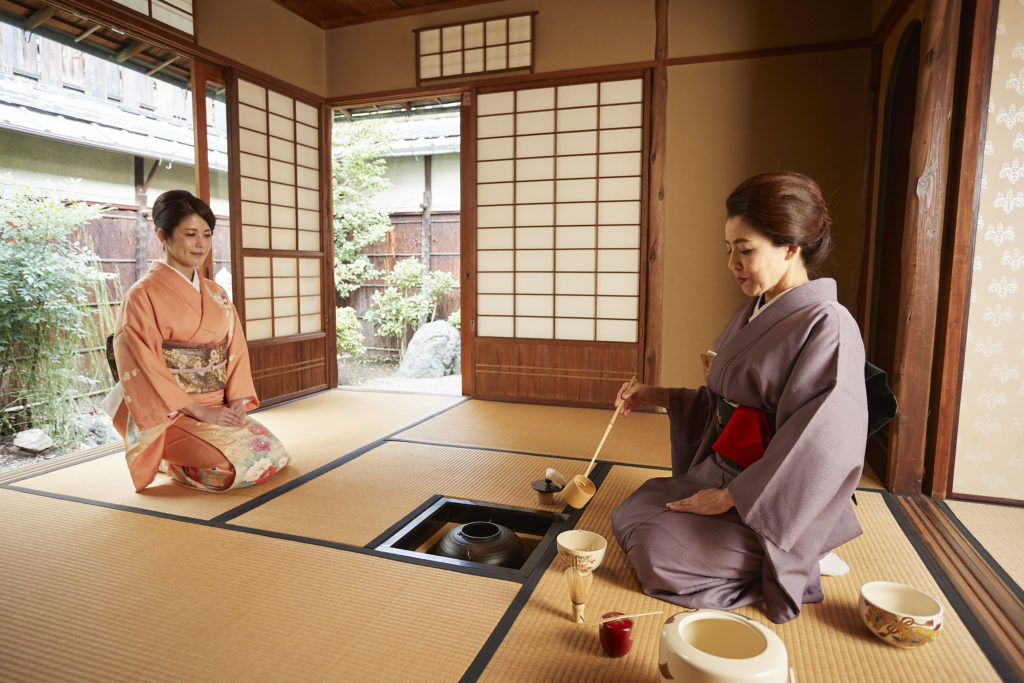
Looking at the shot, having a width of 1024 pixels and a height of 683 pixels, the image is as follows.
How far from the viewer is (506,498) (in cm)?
255

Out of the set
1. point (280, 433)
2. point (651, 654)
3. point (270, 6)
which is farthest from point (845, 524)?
point (270, 6)

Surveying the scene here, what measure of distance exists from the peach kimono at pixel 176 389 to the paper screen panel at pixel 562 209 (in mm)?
2326

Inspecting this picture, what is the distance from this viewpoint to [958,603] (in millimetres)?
1738

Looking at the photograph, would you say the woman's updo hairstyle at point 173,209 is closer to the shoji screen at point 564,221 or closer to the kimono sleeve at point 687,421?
the kimono sleeve at point 687,421

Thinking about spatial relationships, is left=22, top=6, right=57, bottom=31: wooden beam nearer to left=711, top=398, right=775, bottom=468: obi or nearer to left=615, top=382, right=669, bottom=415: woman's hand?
left=615, top=382, right=669, bottom=415: woman's hand

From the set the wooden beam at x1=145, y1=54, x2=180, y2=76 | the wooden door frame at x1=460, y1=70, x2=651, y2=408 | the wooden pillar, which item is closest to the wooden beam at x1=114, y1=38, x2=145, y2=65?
the wooden beam at x1=145, y1=54, x2=180, y2=76

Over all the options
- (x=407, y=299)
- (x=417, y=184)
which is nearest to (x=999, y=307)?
(x=407, y=299)

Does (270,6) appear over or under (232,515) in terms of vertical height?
over

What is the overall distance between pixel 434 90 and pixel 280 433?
2.78 metres

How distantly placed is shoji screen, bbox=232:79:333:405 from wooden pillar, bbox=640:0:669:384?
264 centimetres

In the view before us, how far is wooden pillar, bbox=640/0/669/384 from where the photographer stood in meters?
4.12

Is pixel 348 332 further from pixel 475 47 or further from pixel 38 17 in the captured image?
pixel 38 17

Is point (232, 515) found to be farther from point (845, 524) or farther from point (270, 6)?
point (270, 6)

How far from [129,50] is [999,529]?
623 cm
